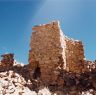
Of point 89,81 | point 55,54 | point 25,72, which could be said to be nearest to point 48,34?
point 55,54

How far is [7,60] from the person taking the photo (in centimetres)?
2853

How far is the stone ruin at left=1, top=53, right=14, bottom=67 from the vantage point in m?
28.1

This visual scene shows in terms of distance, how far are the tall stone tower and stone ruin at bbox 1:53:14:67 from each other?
406 centimetres

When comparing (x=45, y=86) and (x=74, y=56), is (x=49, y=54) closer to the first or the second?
(x=45, y=86)

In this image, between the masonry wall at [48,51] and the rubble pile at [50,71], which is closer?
the rubble pile at [50,71]

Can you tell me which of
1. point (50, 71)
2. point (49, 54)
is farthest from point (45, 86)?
point (49, 54)

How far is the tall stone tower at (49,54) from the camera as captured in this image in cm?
2364

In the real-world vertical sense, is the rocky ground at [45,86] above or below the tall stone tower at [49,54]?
below

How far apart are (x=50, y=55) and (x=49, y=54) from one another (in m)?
0.15

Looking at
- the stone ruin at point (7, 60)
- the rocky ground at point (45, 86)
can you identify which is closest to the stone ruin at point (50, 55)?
the rocky ground at point (45, 86)

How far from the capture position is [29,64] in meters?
24.9

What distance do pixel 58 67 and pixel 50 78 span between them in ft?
3.97

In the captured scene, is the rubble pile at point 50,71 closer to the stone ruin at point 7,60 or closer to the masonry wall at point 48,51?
the masonry wall at point 48,51

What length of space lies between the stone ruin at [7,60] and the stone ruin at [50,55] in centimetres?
406
